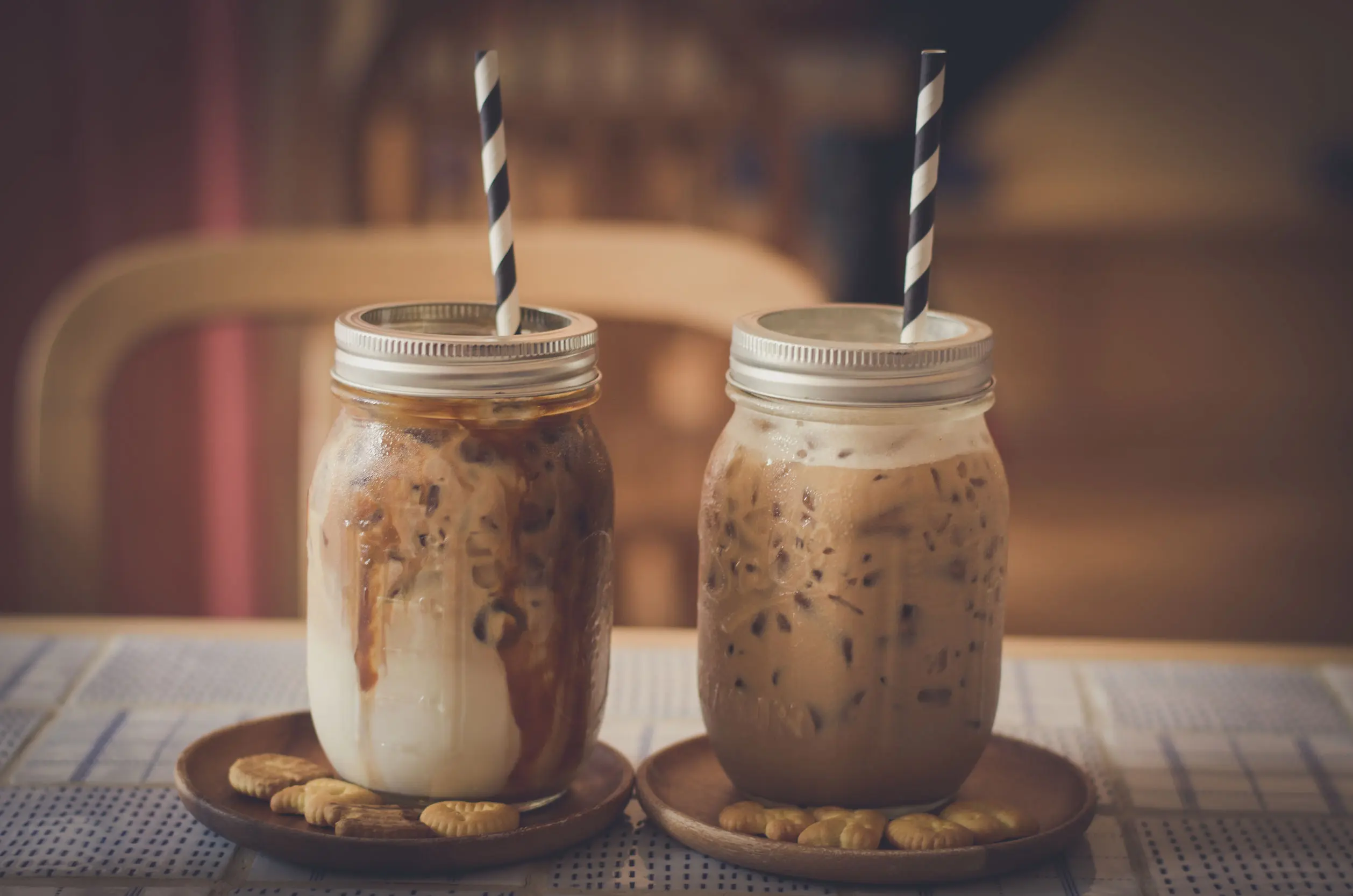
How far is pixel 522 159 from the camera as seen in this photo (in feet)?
6.06

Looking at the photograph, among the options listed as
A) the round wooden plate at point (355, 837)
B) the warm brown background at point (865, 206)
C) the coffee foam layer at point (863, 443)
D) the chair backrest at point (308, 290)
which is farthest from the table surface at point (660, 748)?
the warm brown background at point (865, 206)

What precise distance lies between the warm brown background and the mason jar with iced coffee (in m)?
1.05

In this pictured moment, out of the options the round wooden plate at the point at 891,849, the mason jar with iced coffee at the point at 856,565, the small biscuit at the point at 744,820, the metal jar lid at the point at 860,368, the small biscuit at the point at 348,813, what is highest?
the metal jar lid at the point at 860,368

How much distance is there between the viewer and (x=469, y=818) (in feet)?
2.13

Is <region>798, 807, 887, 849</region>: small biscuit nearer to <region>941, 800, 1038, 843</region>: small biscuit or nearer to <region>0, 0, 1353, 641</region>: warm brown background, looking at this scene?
<region>941, 800, 1038, 843</region>: small biscuit

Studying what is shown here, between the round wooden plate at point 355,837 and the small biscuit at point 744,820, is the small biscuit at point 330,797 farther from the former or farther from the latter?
the small biscuit at point 744,820

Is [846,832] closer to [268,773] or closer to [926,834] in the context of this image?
[926,834]

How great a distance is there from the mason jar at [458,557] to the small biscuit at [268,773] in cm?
3

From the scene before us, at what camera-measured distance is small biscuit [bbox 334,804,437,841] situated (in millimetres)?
642

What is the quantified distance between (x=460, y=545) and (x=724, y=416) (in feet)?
4.66

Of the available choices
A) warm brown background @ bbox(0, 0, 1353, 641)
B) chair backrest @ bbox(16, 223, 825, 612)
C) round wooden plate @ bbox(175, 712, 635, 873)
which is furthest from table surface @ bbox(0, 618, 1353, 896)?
warm brown background @ bbox(0, 0, 1353, 641)

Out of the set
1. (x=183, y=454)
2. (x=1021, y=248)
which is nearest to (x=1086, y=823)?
(x=183, y=454)

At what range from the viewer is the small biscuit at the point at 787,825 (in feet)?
2.14

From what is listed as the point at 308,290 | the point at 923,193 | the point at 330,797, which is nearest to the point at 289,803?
the point at 330,797
